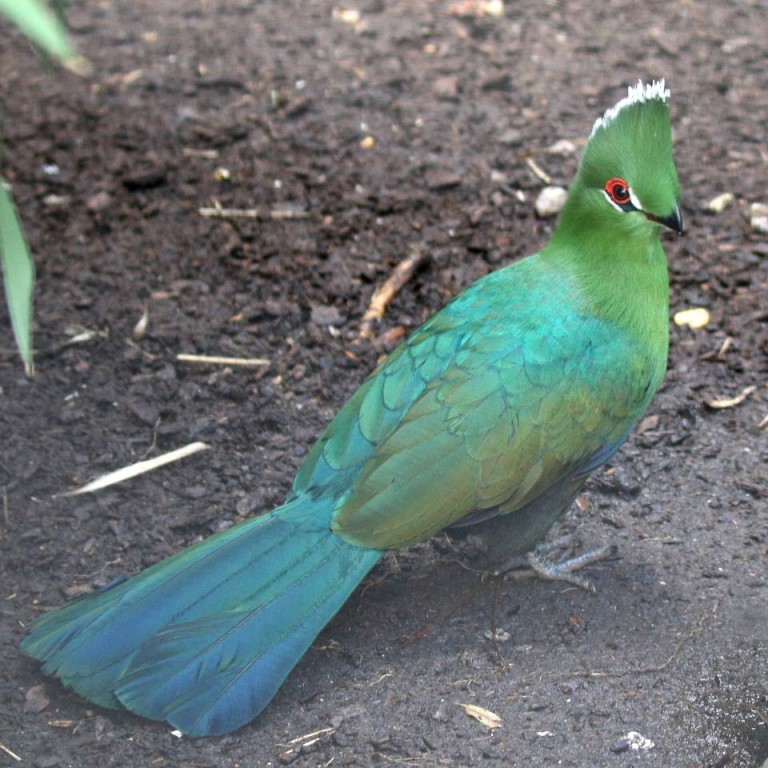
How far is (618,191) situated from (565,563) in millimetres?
1197

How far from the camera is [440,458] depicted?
3.14m

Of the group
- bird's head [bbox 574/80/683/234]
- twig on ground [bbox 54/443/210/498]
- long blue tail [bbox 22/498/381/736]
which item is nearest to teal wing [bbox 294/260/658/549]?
long blue tail [bbox 22/498/381/736]

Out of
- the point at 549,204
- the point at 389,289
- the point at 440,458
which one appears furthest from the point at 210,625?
the point at 549,204

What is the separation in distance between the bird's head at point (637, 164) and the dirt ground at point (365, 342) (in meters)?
1.02

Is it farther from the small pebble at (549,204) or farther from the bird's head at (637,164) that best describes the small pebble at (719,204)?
the bird's head at (637,164)

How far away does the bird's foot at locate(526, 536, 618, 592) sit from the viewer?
347cm

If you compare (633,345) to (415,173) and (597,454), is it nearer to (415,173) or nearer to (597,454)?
(597,454)

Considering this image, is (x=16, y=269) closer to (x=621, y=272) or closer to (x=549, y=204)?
(x=621, y=272)

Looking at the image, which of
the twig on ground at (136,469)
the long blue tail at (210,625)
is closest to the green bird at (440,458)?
the long blue tail at (210,625)

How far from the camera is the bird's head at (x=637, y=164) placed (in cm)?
324

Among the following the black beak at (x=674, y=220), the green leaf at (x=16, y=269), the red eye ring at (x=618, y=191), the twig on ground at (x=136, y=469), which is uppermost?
the green leaf at (x=16, y=269)

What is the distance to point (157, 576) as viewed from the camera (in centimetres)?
299

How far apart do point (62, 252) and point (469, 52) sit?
2.68 metres

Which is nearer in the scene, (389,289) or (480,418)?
(480,418)
